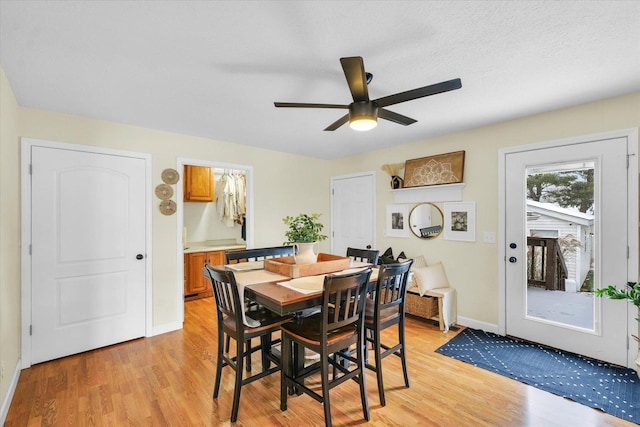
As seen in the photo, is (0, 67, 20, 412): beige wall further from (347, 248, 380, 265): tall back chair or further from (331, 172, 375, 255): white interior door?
(331, 172, 375, 255): white interior door

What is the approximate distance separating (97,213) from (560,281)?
459 centimetres

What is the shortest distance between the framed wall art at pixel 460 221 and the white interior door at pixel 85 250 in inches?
139

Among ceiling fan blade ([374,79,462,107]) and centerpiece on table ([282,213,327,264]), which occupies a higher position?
ceiling fan blade ([374,79,462,107])

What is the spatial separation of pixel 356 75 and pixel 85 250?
301cm

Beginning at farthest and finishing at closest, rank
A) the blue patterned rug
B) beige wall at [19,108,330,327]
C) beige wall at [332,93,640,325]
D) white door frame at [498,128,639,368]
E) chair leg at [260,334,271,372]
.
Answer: beige wall at [19,108,330,327]
beige wall at [332,93,640,325]
white door frame at [498,128,639,368]
chair leg at [260,334,271,372]
the blue patterned rug

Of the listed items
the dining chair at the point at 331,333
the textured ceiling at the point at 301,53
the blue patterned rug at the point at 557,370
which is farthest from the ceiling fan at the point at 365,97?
the blue patterned rug at the point at 557,370

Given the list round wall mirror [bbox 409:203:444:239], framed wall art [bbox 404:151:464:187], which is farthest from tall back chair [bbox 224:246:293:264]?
framed wall art [bbox 404:151:464:187]

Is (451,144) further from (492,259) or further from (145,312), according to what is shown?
(145,312)

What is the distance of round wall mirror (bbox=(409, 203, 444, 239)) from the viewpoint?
3.71 m

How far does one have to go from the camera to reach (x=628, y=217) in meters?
2.43

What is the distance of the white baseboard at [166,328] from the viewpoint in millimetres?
3271

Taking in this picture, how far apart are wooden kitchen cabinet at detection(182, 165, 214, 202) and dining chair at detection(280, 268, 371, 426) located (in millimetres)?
3596

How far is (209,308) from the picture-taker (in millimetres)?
4164

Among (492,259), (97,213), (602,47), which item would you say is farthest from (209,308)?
(602,47)
